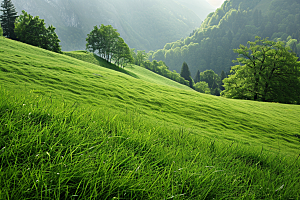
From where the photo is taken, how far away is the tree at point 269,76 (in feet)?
117

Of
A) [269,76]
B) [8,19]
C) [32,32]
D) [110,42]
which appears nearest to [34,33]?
[32,32]

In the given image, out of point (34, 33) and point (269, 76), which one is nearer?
point (269, 76)

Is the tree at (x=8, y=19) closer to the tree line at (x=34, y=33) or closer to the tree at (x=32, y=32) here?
the tree line at (x=34, y=33)

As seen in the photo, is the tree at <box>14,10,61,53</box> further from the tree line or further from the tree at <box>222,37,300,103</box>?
the tree at <box>222,37,300,103</box>

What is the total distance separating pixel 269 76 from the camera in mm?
36781

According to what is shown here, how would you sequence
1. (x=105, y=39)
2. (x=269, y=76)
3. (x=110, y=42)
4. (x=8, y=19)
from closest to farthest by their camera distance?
(x=269, y=76) < (x=110, y=42) < (x=105, y=39) < (x=8, y=19)

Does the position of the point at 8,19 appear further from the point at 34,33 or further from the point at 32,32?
the point at 34,33

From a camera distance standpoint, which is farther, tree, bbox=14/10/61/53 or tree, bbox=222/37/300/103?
tree, bbox=14/10/61/53

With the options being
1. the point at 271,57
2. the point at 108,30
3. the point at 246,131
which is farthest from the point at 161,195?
the point at 108,30

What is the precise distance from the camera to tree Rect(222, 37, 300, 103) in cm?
3559

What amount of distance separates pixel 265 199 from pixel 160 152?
1462mm

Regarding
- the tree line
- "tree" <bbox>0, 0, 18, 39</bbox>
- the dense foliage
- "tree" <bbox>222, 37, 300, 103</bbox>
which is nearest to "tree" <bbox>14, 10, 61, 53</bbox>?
the tree line

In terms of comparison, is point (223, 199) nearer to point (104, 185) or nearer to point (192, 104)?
point (104, 185)

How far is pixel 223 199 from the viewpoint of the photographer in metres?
1.89
